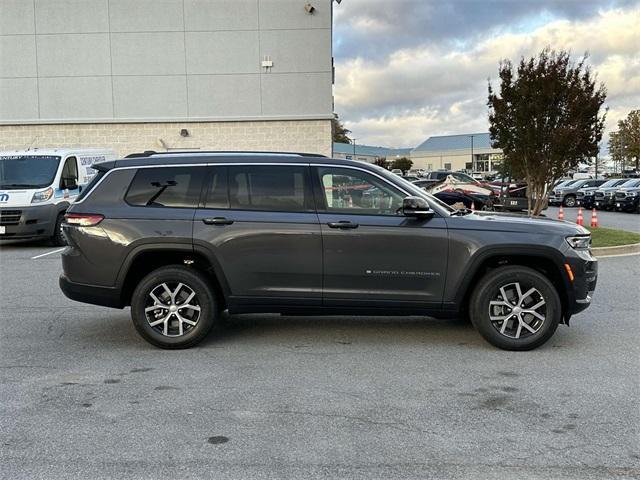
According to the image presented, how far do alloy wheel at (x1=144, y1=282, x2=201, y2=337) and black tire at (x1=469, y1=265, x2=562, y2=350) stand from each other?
2.74m

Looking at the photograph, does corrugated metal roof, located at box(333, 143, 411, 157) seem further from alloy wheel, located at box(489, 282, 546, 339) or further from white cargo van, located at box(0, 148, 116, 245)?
alloy wheel, located at box(489, 282, 546, 339)

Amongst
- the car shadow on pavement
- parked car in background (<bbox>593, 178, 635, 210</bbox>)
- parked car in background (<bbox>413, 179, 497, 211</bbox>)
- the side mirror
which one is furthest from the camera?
parked car in background (<bbox>593, 178, 635, 210</bbox>)

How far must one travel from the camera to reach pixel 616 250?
12398mm

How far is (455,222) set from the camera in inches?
222

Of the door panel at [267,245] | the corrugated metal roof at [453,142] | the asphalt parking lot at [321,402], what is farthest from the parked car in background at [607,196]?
the corrugated metal roof at [453,142]

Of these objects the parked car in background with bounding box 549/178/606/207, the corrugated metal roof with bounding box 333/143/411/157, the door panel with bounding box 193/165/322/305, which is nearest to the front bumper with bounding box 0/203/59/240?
the door panel with bounding box 193/165/322/305

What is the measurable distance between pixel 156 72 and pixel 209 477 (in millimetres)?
22339

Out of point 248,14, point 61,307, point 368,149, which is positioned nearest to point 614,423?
point 61,307

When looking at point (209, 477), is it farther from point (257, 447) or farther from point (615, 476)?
point (615, 476)

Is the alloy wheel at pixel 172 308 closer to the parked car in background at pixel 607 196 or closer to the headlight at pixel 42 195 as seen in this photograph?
the headlight at pixel 42 195

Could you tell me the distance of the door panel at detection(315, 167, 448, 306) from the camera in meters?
5.56

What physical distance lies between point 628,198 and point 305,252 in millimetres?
25006

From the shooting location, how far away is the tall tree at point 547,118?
14227 millimetres

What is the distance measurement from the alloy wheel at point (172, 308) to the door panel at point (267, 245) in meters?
0.43
